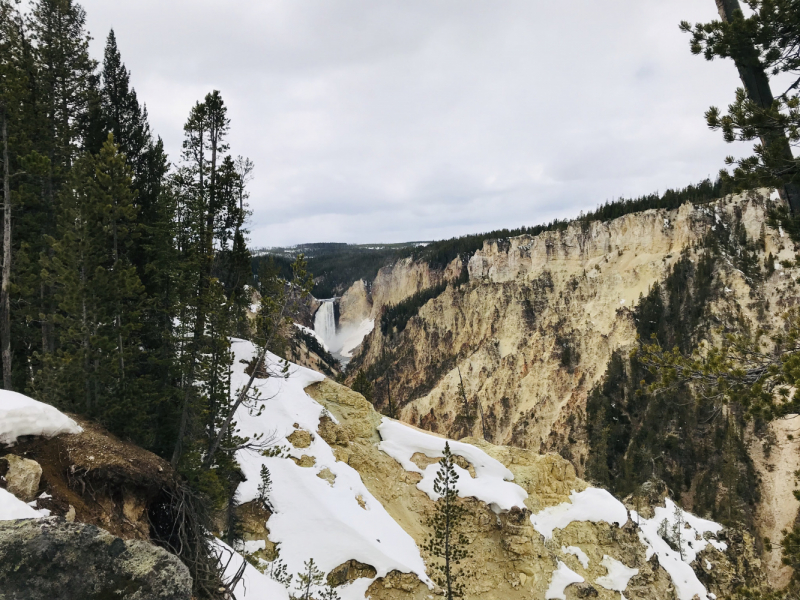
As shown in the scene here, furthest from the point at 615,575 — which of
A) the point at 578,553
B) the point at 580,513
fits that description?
the point at 580,513

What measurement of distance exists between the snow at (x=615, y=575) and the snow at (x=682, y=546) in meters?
2.04

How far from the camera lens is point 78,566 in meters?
3.45

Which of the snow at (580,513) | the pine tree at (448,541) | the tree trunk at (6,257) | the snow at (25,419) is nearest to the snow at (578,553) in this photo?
the snow at (580,513)

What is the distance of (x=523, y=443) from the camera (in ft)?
198

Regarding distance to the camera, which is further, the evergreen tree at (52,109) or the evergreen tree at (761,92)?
the evergreen tree at (52,109)

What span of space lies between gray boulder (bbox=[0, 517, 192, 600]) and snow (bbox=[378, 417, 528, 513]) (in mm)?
19051

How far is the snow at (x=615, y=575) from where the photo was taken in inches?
831

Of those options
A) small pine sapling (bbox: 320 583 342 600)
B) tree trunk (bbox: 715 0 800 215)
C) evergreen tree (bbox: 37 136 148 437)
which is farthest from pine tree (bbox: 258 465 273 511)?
tree trunk (bbox: 715 0 800 215)

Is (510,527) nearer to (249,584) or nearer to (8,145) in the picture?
(249,584)

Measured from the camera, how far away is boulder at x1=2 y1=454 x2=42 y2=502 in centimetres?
509

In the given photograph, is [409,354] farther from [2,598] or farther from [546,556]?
[2,598]

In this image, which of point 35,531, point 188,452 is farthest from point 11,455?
point 188,452

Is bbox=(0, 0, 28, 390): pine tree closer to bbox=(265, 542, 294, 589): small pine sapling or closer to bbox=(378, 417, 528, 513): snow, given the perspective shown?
bbox=(265, 542, 294, 589): small pine sapling

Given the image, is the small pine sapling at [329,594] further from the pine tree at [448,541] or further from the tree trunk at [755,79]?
the tree trunk at [755,79]
